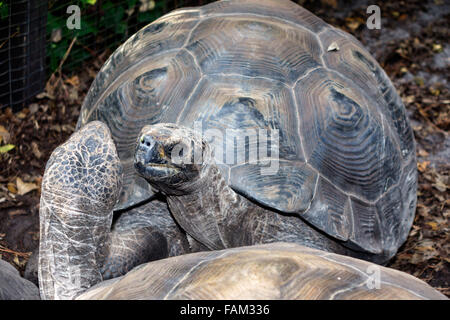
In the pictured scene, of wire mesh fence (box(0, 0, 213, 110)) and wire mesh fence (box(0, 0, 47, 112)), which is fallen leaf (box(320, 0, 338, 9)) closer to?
wire mesh fence (box(0, 0, 213, 110))

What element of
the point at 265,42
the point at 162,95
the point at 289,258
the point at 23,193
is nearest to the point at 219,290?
the point at 289,258

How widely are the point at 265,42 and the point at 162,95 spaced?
1.99 ft

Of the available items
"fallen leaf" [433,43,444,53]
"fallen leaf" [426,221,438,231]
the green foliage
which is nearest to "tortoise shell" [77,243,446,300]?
"fallen leaf" [426,221,438,231]

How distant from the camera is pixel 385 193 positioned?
321 centimetres

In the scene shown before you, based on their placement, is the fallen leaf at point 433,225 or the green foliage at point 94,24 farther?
the green foliage at point 94,24

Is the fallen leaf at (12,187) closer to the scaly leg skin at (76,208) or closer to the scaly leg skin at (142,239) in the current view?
the scaly leg skin at (142,239)

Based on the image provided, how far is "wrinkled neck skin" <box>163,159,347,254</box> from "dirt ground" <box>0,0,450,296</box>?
1.15 meters

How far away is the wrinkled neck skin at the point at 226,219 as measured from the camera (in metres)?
2.64

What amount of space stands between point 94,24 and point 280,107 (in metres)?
2.96

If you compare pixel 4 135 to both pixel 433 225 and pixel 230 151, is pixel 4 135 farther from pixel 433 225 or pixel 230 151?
pixel 433 225

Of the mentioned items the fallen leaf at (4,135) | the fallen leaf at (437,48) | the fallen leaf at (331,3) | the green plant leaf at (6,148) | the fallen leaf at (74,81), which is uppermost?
the fallen leaf at (331,3)

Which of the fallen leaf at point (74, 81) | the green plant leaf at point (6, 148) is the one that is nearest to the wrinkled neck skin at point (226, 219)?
the green plant leaf at point (6, 148)

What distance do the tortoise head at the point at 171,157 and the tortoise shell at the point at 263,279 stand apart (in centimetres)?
35

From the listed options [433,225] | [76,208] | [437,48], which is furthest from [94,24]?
[437,48]
